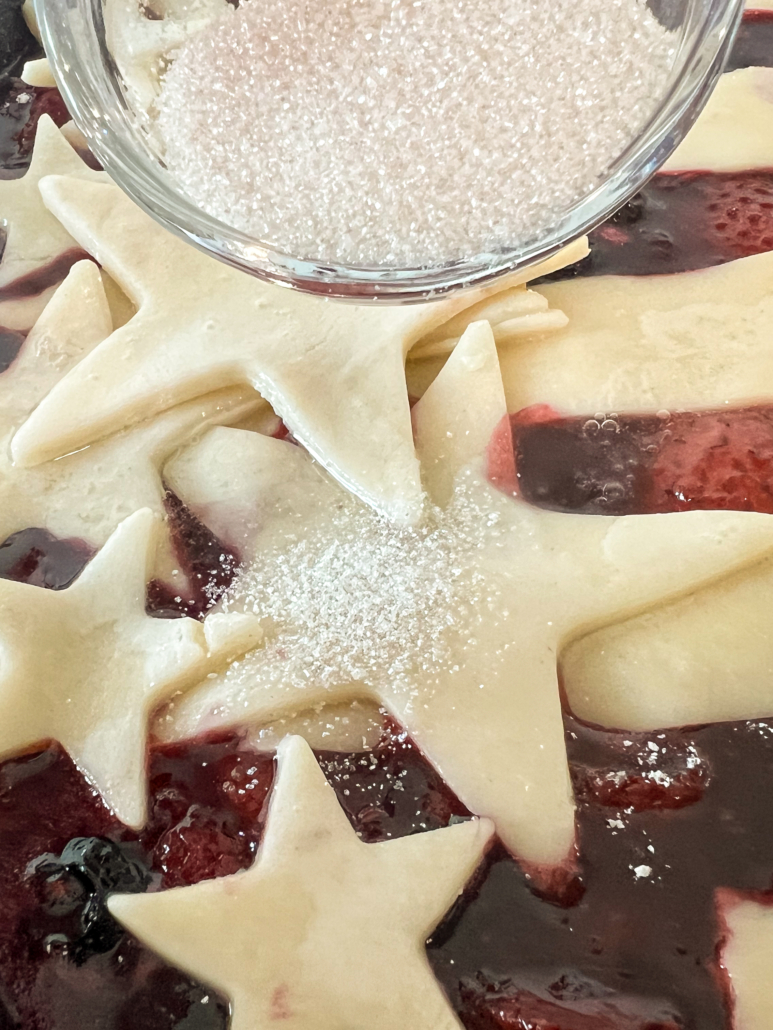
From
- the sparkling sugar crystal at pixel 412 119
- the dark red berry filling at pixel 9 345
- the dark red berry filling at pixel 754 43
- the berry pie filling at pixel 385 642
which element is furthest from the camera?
the dark red berry filling at pixel 754 43

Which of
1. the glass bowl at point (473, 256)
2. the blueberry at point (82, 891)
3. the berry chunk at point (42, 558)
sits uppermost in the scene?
the glass bowl at point (473, 256)

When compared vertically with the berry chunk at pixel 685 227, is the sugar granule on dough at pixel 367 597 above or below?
below

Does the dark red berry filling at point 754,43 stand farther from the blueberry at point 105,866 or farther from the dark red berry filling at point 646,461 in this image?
the blueberry at point 105,866

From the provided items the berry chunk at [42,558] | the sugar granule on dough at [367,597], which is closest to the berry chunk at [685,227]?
the sugar granule on dough at [367,597]

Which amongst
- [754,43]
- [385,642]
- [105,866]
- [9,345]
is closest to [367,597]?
[385,642]

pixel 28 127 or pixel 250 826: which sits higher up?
pixel 28 127

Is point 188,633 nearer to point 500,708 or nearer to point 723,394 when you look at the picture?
point 500,708

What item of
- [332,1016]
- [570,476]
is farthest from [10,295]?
[332,1016]
